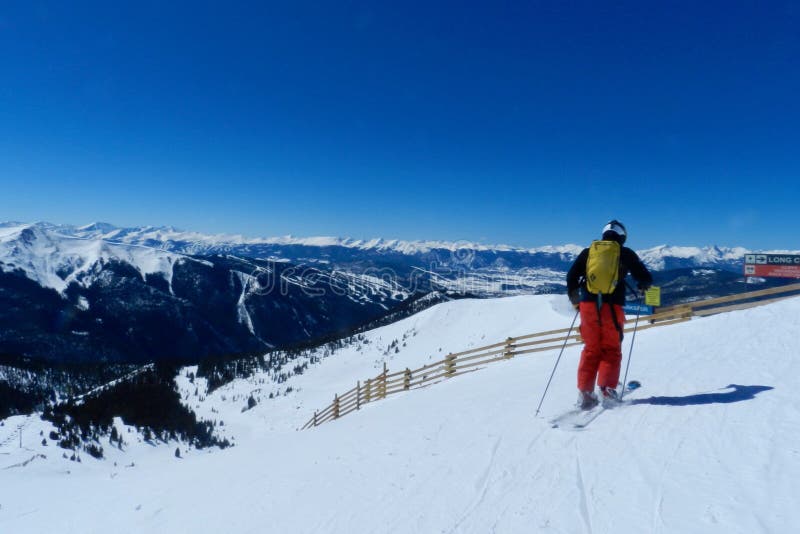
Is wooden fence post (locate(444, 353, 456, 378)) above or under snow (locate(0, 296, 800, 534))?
under

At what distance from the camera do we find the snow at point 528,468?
3.58 meters

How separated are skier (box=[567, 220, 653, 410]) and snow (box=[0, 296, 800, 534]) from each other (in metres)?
0.52

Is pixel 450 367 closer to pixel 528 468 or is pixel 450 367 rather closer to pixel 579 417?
pixel 579 417

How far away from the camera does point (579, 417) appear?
580 centimetres

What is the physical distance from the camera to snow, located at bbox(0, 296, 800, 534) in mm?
3578

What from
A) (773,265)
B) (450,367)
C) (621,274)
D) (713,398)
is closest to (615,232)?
(621,274)

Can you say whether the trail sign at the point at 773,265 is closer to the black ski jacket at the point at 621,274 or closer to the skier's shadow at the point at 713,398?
the skier's shadow at the point at 713,398

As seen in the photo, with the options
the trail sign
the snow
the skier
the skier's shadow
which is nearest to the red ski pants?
the skier

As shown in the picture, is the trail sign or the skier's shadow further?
the trail sign

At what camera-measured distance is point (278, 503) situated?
5.40 m

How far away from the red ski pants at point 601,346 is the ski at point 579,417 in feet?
1.03

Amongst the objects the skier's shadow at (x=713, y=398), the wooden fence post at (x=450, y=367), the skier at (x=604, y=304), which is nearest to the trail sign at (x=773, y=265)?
the wooden fence post at (x=450, y=367)

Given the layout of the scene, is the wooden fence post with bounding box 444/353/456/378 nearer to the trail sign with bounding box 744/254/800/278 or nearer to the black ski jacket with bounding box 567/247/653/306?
the black ski jacket with bounding box 567/247/653/306

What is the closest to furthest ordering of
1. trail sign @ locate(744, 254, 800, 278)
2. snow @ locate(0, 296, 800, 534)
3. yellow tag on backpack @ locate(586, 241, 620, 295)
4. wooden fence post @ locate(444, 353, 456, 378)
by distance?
snow @ locate(0, 296, 800, 534) → yellow tag on backpack @ locate(586, 241, 620, 295) → wooden fence post @ locate(444, 353, 456, 378) → trail sign @ locate(744, 254, 800, 278)
